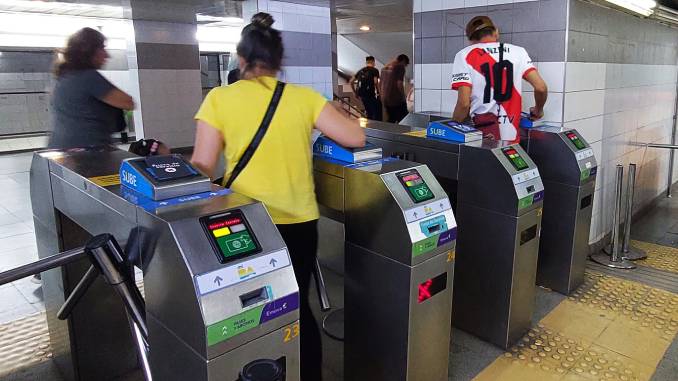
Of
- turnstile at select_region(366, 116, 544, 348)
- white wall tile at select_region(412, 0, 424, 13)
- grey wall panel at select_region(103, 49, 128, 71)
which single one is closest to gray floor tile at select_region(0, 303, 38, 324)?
turnstile at select_region(366, 116, 544, 348)

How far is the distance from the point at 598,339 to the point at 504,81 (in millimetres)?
1295

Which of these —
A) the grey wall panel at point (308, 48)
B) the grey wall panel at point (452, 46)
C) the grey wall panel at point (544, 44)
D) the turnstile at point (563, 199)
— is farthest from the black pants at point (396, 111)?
the turnstile at point (563, 199)

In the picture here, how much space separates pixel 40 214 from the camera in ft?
6.09

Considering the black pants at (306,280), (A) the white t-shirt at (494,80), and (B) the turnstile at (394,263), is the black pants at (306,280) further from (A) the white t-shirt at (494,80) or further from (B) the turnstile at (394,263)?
(A) the white t-shirt at (494,80)

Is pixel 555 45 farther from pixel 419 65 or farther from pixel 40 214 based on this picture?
pixel 40 214

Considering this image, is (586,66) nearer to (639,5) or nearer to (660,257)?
(639,5)

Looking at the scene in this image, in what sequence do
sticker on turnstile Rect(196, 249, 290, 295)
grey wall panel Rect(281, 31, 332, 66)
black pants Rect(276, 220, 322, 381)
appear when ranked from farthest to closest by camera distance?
grey wall panel Rect(281, 31, 332, 66)
black pants Rect(276, 220, 322, 381)
sticker on turnstile Rect(196, 249, 290, 295)

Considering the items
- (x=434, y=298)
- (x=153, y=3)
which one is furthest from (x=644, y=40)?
(x=153, y=3)

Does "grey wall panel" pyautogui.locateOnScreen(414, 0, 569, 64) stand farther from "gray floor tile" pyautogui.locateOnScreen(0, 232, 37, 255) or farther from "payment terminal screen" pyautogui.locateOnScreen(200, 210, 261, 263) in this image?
"gray floor tile" pyautogui.locateOnScreen(0, 232, 37, 255)

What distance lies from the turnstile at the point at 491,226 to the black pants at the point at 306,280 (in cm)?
87

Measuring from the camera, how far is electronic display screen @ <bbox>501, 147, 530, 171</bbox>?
209 centimetres

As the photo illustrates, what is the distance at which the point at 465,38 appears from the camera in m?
3.26

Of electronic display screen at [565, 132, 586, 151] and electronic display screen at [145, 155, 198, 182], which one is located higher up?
electronic display screen at [145, 155, 198, 182]

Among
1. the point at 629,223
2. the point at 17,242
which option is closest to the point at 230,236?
the point at 629,223
